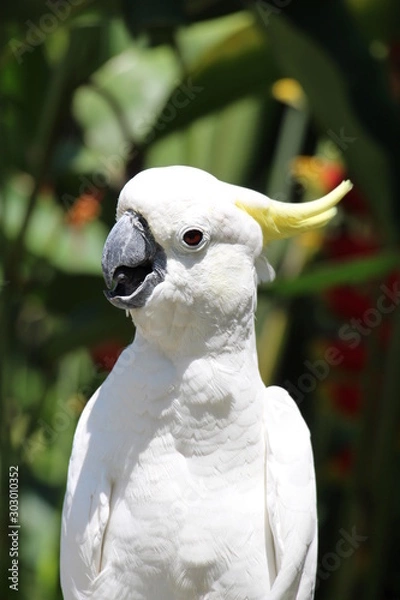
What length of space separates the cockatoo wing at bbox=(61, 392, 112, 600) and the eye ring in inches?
11.1

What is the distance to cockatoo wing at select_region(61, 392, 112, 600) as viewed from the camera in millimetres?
1217

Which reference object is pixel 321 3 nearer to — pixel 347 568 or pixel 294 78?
pixel 294 78

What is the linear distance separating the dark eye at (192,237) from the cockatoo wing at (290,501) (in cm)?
27

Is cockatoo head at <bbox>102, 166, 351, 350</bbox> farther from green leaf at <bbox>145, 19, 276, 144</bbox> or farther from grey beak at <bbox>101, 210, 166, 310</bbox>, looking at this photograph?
green leaf at <bbox>145, 19, 276, 144</bbox>

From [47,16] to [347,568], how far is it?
→ 1.26 meters

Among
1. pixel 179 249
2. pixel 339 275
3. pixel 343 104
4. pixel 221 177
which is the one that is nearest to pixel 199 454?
pixel 179 249

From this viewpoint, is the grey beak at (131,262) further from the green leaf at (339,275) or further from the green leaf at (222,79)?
the green leaf at (222,79)

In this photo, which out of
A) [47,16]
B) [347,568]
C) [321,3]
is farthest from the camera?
[347,568]

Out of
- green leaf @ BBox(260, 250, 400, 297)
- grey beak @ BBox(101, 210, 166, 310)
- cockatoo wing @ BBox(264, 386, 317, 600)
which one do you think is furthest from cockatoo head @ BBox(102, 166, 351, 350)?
green leaf @ BBox(260, 250, 400, 297)

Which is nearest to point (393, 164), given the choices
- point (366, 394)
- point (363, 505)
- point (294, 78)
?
point (294, 78)

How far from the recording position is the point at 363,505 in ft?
6.70

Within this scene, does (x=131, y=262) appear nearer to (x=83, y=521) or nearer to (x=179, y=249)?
(x=179, y=249)

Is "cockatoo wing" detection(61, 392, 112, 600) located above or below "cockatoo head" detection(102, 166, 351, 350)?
below

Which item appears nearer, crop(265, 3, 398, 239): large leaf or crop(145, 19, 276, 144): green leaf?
crop(265, 3, 398, 239): large leaf
